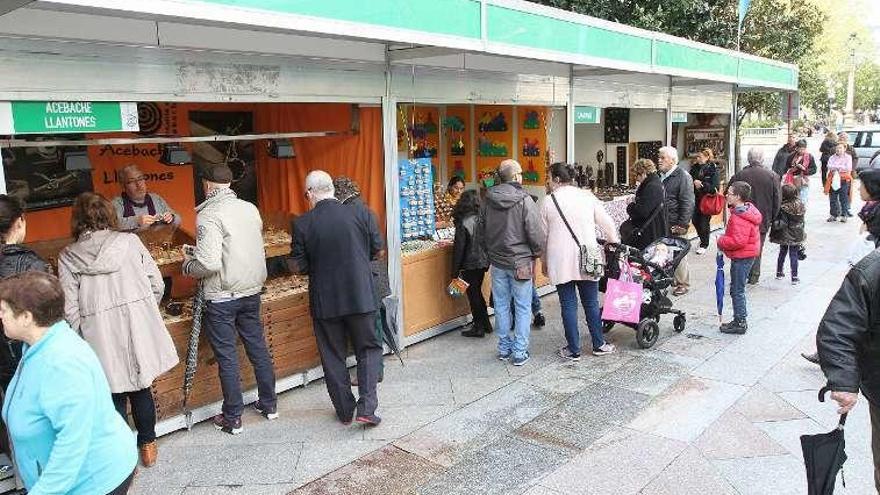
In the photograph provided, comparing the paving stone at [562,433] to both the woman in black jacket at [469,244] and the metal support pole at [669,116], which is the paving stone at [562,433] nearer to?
the woman in black jacket at [469,244]

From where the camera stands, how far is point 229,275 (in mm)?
4449

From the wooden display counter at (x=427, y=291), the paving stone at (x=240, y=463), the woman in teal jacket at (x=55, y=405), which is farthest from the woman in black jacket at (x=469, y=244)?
the woman in teal jacket at (x=55, y=405)

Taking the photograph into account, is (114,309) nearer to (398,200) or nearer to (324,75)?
(324,75)

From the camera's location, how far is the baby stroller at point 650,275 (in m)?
6.16

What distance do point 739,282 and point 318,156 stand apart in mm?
4114

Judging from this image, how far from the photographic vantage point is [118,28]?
400 cm

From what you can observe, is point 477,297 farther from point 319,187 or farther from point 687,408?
point 319,187

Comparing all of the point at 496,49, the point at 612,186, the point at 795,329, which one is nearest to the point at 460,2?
the point at 496,49

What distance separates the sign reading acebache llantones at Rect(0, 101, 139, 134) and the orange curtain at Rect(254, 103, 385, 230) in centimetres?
220

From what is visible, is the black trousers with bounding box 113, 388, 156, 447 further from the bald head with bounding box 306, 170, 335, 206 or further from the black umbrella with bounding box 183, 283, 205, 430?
the bald head with bounding box 306, 170, 335, 206

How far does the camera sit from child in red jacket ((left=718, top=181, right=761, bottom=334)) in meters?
6.24

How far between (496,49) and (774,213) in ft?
14.5

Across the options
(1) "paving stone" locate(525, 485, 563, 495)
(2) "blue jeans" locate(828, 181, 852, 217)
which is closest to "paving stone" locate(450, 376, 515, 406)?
(1) "paving stone" locate(525, 485, 563, 495)

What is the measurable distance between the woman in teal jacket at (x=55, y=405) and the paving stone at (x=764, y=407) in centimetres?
406
